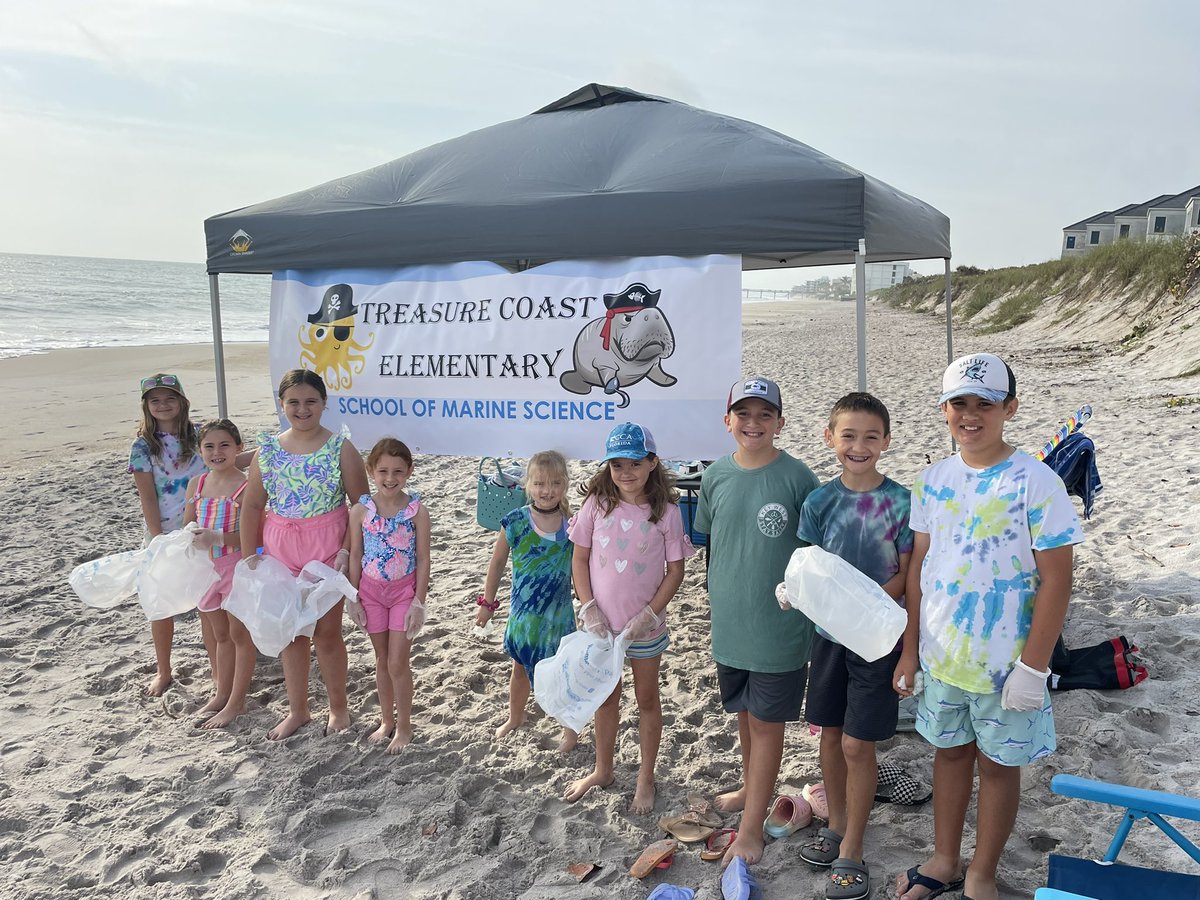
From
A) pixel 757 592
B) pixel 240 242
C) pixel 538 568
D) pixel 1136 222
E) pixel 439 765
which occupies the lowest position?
pixel 439 765

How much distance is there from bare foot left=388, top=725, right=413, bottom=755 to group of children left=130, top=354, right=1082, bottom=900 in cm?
2

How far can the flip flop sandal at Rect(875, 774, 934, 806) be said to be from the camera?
2928mm

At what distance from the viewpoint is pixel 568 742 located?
11.3 feet

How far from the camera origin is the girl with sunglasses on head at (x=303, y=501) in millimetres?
3496

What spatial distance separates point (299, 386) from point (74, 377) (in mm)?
16025

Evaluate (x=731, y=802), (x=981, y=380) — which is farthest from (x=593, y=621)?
(x=981, y=380)

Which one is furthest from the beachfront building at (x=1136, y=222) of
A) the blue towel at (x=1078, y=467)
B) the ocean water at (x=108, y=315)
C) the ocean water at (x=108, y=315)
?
the blue towel at (x=1078, y=467)

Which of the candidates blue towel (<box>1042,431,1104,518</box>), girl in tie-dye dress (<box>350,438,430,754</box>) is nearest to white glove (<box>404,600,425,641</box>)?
girl in tie-dye dress (<box>350,438,430,754</box>)

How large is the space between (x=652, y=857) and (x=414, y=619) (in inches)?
54.9

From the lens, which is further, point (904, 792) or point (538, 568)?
point (538, 568)

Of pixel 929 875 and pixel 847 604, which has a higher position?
pixel 847 604

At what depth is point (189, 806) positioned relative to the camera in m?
3.08

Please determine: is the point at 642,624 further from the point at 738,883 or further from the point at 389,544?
the point at 389,544

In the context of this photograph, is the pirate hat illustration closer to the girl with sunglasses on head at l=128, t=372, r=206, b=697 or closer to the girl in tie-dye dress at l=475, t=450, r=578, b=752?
the girl with sunglasses on head at l=128, t=372, r=206, b=697
